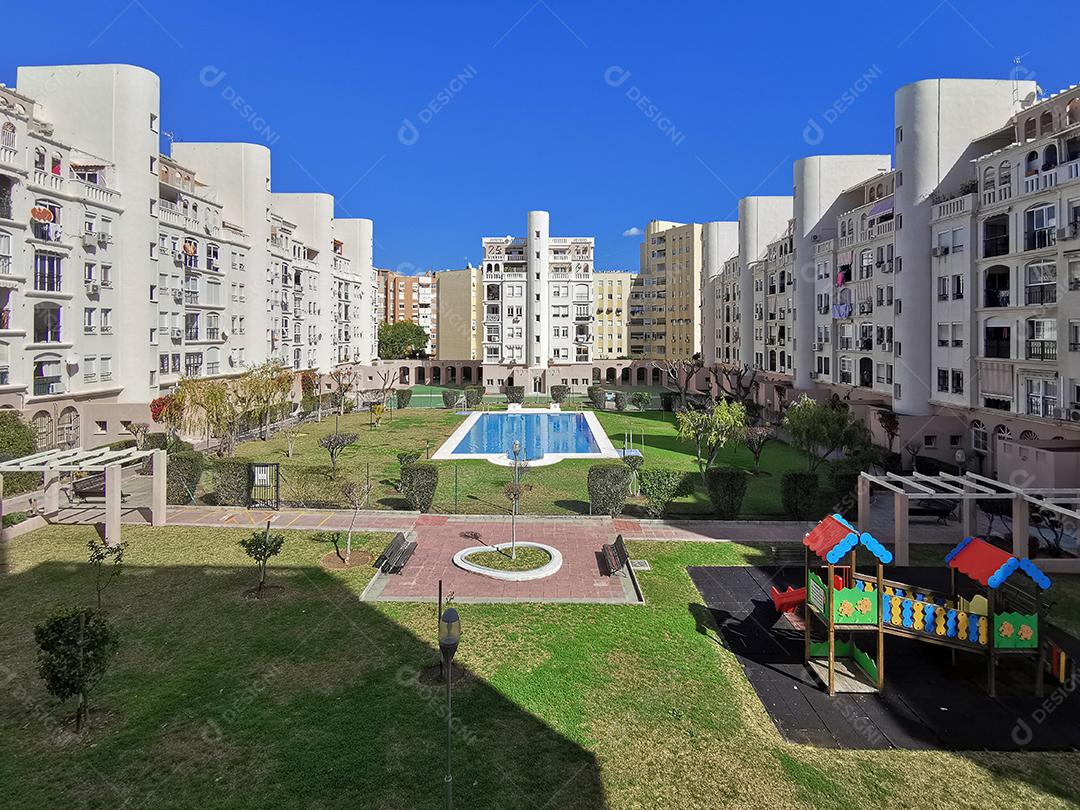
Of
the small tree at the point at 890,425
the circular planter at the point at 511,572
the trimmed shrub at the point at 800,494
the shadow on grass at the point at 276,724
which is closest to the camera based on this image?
the shadow on grass at the point at 276,724

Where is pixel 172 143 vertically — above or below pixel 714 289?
above

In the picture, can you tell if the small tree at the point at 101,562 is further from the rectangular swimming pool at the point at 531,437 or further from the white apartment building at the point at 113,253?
the white apartment building at the point at 113,253

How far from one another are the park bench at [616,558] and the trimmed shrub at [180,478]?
51.7ft

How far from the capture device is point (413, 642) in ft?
41.4

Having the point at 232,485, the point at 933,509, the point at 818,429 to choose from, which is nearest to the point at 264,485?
the point at 232,485

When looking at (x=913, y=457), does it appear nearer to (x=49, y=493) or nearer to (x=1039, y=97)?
(x=1039, y=97)

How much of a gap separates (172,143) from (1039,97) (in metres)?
57.8

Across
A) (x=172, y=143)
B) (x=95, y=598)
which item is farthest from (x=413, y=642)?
(x=172, y=143)

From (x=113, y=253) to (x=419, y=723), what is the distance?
124 feet

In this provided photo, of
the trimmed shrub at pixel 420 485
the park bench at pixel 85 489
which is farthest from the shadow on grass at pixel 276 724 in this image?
the park bench at pixel 85 489

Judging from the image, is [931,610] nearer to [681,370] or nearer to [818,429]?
[818,429]

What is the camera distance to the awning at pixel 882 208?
38438mm

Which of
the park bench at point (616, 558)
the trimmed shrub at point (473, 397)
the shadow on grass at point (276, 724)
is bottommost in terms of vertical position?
the shadow on grass at point (276, 724)

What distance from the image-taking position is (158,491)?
20781mm
